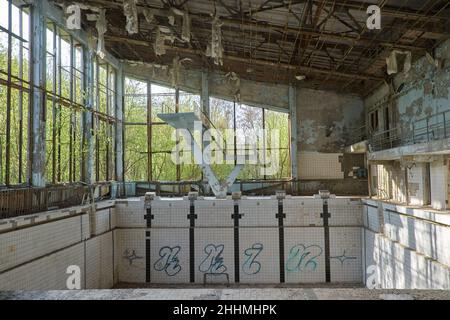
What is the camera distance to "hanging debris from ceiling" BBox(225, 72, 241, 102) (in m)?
16.8

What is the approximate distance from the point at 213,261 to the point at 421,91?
329 inches

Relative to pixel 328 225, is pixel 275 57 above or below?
above

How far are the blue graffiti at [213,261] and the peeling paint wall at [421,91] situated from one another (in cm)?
730

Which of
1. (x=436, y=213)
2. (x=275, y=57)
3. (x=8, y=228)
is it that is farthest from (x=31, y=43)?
(x=436, y=213)

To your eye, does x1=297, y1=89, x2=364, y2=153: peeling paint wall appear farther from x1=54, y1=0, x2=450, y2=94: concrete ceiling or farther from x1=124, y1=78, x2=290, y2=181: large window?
x1=124, y1=78, x2=290, y2=181: large window

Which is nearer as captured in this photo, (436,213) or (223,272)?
(436,213)

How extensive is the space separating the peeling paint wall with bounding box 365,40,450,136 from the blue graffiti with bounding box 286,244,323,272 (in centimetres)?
488

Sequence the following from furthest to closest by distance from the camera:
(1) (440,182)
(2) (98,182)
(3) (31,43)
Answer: (2) (98,182) < (3) (31,43) < (1) (440,182)

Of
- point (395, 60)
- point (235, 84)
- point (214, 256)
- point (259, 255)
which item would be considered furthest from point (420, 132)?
point (235, 84)

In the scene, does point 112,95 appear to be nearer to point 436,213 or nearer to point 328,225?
point 328,225

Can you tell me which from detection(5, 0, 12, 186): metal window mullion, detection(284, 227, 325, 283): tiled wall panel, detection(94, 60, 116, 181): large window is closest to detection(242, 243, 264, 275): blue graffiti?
detection(284, 227, 325, 283): tiled wall panel

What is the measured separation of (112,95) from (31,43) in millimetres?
5906

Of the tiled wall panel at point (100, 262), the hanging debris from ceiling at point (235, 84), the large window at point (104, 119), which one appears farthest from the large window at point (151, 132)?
the tiled wall panel at point (100, 262)

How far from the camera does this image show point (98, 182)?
14188 millimetres
